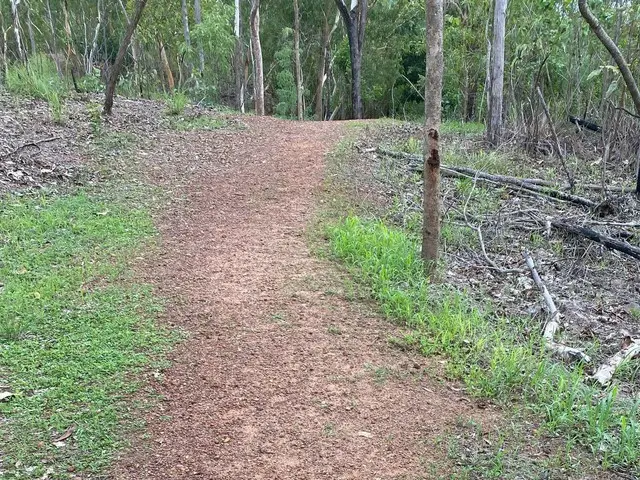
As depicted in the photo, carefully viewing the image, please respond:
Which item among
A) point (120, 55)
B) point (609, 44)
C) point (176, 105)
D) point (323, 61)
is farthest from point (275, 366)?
point (323, 61)

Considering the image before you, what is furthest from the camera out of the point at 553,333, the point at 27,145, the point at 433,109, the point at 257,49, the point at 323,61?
the point at 323,61

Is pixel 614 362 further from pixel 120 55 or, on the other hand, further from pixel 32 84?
pixel 32 84

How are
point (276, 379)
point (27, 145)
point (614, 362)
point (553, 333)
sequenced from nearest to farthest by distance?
point (276, 379)
point (614, 362)
point (553, 333)
point (27, 145)

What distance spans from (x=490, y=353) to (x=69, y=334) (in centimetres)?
286

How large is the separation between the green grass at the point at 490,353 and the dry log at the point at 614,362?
0.14m

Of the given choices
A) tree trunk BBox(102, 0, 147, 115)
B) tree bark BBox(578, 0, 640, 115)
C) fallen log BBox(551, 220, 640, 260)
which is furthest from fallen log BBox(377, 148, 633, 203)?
tree trunk BBox(102, 0, 147, 115)

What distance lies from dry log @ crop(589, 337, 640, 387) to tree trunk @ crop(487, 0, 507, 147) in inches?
276

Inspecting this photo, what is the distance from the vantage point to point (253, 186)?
7.43m

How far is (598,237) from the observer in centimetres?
614

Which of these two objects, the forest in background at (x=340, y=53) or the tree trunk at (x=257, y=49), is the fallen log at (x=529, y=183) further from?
the tree trunk at (x=257, y=49)

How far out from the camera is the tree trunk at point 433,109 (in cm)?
430

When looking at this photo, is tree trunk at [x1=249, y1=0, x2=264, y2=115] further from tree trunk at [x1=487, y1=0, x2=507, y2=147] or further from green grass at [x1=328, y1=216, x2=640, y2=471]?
green grass at [x1=328, y1=216, x2=640, y2=471]

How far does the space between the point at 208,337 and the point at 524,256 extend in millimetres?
3559

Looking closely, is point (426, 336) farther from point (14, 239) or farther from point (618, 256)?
point (14, 239)
